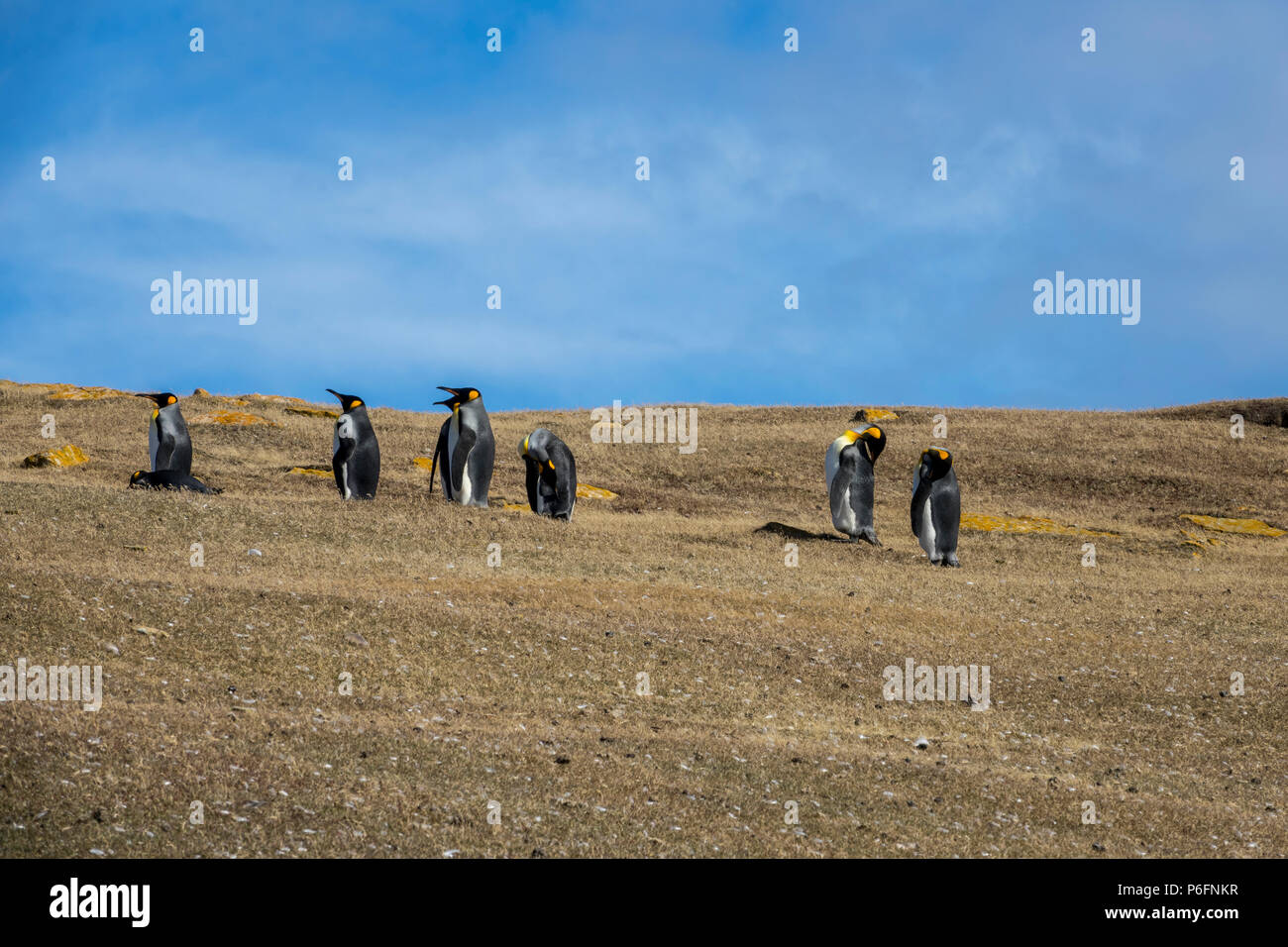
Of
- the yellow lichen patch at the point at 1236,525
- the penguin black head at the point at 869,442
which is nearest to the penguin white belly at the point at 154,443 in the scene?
the penguin black head at the point at 869,442

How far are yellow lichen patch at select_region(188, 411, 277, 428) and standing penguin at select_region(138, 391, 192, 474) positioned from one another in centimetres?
1335

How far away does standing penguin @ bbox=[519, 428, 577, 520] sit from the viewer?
88.8ft

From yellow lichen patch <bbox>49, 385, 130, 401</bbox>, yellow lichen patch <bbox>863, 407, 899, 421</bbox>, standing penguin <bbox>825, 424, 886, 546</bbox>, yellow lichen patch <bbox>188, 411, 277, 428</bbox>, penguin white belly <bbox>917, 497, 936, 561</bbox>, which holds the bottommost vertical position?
penguin white belly <bbox>917, 497, 936, 561</bbox>

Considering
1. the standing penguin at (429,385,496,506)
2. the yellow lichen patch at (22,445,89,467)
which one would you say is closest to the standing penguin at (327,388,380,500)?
the standing penguin at (429,385,496,506)

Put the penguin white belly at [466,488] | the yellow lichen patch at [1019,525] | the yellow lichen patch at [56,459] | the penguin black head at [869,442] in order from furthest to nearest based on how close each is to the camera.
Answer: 1. the yellow lichen patch at [56,459]
2. the yellow lichen patch at [1019,525]
3. the penguin black head at [869,442]
4. the penguin white belly at [466,488]

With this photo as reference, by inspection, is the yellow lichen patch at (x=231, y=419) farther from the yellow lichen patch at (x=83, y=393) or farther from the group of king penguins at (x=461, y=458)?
the group of king penguins at (x=461, y=458)

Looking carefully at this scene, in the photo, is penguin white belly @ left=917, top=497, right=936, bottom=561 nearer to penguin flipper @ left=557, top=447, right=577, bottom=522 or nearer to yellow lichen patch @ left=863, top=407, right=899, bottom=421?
penguin flipper @ left=557, top=447, right=577, bottom=522

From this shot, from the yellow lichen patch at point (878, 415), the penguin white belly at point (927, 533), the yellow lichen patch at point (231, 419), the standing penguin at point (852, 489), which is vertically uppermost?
the yellow lichen patch at point (878, 415)

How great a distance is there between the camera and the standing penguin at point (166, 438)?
2777 centimetres

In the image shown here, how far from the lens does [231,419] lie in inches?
1661

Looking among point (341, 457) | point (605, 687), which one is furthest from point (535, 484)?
point (605, 687)

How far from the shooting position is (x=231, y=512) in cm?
2116
